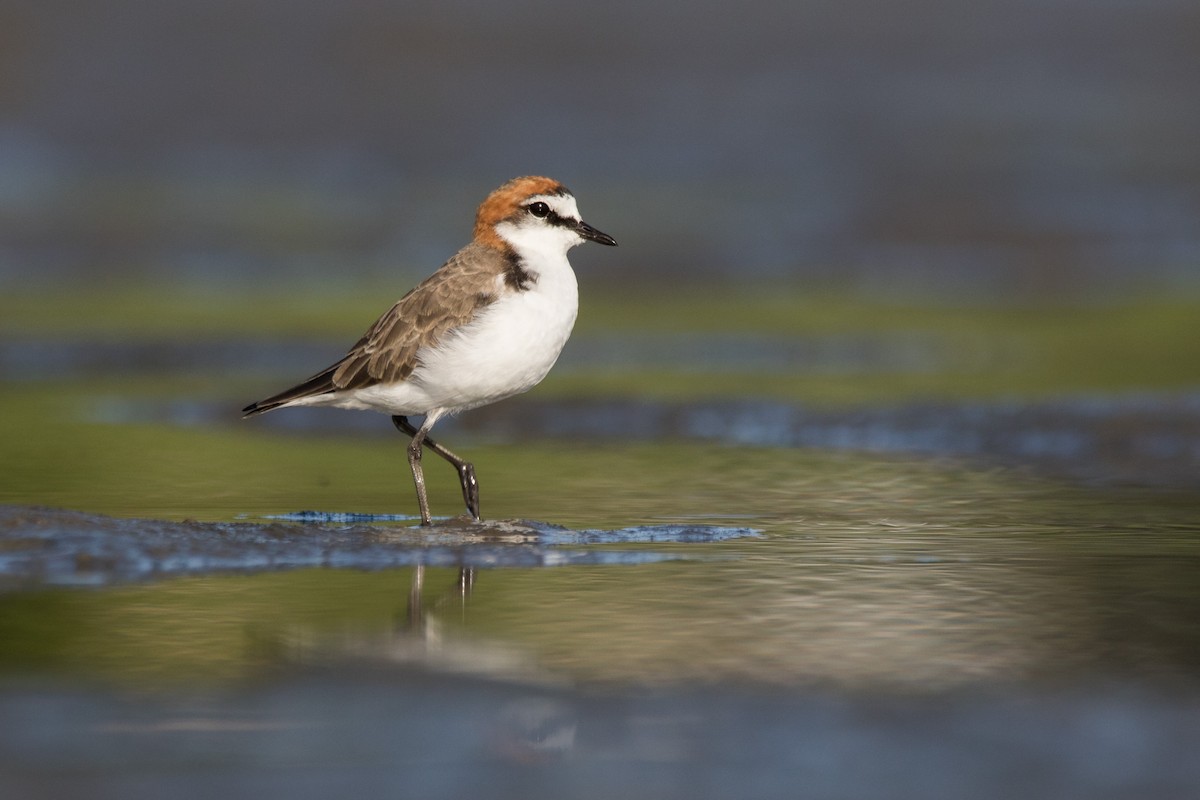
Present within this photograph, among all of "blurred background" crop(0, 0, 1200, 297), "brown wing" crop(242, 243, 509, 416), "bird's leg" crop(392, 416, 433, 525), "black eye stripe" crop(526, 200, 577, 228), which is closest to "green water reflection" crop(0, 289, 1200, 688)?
"bird's leg" crop(392, 416, 433, 525)

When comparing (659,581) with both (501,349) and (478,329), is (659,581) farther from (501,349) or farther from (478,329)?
(478,329)

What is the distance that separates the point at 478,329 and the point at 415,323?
17.2 inches

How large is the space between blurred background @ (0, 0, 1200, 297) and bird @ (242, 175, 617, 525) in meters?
10.4

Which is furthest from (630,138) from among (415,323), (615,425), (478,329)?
(478,329)

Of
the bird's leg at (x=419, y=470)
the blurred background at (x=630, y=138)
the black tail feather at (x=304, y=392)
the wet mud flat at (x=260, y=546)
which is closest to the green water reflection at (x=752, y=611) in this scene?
the wet mud flat at (x=260, y=546)

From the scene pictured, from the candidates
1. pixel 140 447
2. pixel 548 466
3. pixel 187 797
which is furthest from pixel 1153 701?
pixel 140 447

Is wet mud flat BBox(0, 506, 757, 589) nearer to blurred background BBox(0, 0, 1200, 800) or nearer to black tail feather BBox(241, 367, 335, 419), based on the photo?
blurred background BBox(0, 0, 1200, 800)

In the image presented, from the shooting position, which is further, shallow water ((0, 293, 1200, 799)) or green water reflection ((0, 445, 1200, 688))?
green water reflection ((0, 445, 1200, 688))

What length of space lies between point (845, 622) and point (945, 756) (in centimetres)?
162

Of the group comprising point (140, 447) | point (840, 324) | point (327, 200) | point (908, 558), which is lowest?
point (908, 558)

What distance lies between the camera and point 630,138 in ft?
98.1

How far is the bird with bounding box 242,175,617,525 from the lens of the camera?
381 inches

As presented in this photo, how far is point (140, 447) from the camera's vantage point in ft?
40.2

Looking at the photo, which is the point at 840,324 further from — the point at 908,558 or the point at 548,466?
the point at 908,558
